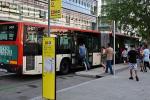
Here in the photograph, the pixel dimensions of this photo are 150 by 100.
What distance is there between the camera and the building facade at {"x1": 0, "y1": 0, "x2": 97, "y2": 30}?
37.2 metres

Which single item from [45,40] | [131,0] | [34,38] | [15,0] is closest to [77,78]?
[34,38]

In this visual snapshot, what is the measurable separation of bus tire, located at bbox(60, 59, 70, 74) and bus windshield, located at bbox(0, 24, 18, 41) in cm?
363

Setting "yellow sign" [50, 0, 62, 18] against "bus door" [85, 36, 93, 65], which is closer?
"yellow sign" [50, 0, 62, 18]

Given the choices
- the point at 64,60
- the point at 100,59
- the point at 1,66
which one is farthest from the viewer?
the point at 100,59

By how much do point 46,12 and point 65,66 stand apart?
27107 mm

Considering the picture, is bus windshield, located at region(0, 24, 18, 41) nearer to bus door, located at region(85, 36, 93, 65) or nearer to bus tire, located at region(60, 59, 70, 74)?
bus tire, located at region(60, 59, 70, 74)

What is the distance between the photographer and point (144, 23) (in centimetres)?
2814

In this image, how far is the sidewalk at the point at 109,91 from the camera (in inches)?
404

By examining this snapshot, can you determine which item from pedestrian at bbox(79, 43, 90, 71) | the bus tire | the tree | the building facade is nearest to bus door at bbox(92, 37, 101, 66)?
pedestrian at bbox(79, 43, 90, 71)

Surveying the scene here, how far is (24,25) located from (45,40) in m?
7.05

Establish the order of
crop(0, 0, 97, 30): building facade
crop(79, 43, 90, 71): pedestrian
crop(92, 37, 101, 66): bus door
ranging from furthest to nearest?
crop(0, 0, 97, 30): building facade
crop(92, 37, 101, 66): bus door
crop(79, 43, 90, 71): pedestrian

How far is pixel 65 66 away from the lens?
59.1 feet

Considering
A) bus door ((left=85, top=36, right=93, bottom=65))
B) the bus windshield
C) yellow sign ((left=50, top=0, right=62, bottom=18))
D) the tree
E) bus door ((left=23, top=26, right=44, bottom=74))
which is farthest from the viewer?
the tree

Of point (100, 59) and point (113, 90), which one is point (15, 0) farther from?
point (113, 90)
